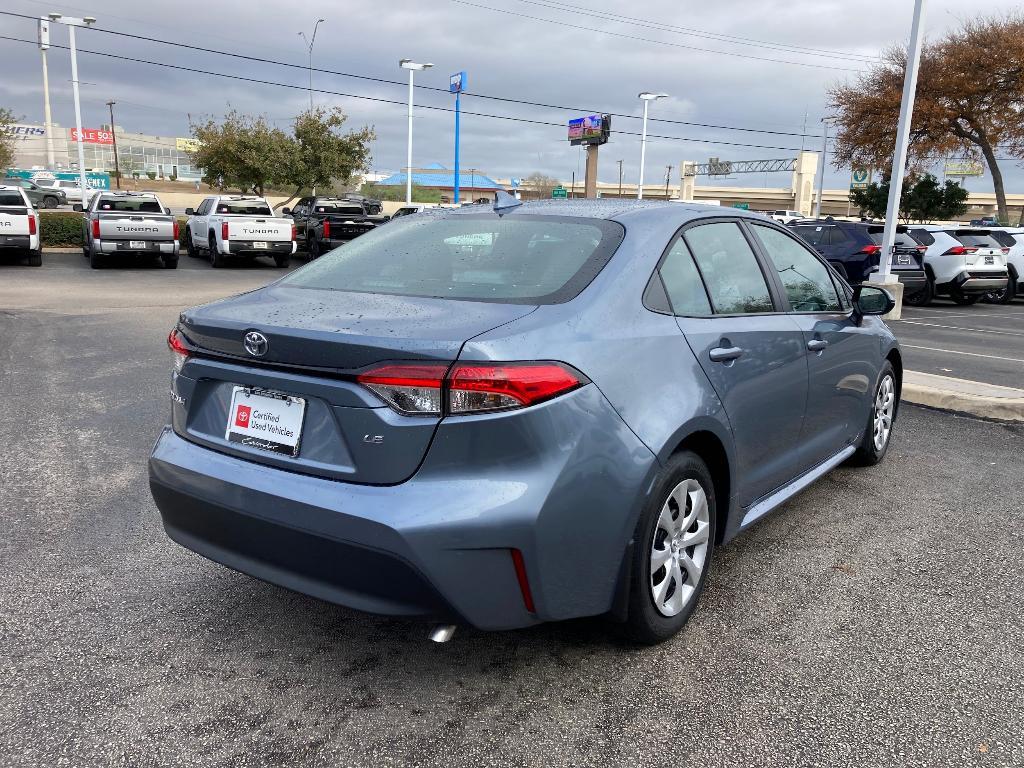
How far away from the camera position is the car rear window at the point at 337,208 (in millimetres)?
23922

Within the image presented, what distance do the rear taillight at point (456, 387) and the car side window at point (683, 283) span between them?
0.93 m

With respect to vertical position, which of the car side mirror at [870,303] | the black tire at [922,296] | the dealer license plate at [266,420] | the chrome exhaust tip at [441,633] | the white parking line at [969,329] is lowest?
the white parking line at [969,329]

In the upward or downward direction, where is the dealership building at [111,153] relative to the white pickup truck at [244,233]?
upward

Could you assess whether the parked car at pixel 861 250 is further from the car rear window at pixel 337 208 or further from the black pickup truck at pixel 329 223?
the car rear window at pixel 337 208

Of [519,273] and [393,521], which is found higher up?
[519,273]

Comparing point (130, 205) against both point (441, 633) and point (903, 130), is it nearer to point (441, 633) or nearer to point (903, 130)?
point (903, 130)

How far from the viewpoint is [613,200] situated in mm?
3930

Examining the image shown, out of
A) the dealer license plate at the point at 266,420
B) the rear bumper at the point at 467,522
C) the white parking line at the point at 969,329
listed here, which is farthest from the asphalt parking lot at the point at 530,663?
the white parking line at the point at 969,329

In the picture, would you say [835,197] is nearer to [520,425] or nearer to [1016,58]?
[1016,58]

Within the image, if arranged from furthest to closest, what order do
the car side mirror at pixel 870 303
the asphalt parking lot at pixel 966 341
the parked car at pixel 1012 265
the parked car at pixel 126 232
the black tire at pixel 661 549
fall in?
the parked car at pixel 1012 265
the parked car at pixel 126 232
the asphalt parking lot at pixel 966 341
the car side mirror at pixel 870 303
the black tire at pixel 661 549

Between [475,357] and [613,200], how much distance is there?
5.76 feet

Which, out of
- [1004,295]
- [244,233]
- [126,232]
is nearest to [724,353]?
[126,232]

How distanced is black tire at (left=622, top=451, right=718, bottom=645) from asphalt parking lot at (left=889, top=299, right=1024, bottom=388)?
22.4 ft

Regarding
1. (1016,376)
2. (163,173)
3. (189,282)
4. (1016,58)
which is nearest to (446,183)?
(163,173)
